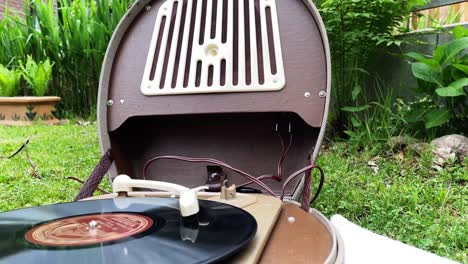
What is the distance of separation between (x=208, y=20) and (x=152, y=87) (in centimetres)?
22

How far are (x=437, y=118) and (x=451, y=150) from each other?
159 millimetres

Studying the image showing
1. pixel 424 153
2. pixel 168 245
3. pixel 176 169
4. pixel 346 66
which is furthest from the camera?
pixel 346 66

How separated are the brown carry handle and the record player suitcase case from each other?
0.04 meters

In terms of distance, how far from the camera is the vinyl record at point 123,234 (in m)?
0.40

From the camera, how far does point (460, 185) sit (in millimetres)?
1371

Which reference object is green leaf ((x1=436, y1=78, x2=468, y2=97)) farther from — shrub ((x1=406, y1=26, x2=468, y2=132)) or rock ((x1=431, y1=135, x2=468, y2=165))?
rock ((x1=431, y1=135, x2=468, y2=165))

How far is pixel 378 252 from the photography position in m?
0.74

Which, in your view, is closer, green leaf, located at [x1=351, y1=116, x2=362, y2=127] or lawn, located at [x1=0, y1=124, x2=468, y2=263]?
lawn, located at [x1=0, y1=124, x2=468, y2=263]

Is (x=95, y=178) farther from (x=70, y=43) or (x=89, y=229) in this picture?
(x=70, y=43)

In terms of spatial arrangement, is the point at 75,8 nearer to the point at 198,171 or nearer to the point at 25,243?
the point at 198,171

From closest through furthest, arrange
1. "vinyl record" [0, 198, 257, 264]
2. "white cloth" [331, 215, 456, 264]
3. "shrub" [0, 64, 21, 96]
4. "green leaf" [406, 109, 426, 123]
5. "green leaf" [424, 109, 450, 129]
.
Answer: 1. "vinyl record" [0, 198, 257, 264]
2. "white cloth" [331, 215, 456, 264]
3. "green leaf" [424, 109, 450, 129]
4. "green leaf" [406, 109, 426, 123]
5. "shrub" [0, 64, 21, 96]

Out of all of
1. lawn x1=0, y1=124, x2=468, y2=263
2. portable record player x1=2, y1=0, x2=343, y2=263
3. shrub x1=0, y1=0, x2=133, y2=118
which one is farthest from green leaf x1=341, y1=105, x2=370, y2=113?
shrub x1=0, y1=0, x2=133, y2=118

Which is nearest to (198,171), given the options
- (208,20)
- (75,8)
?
(208,20)

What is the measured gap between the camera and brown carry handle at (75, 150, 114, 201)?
2.67 feet
